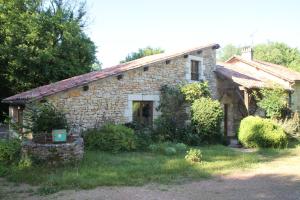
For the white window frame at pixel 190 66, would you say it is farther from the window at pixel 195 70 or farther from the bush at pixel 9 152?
the bush at pixel 9 152

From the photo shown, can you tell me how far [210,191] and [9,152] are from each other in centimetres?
632

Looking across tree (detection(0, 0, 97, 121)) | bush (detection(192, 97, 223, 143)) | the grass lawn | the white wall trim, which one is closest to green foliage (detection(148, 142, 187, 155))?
the grass lawn

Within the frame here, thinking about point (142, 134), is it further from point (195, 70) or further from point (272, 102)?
point (272, 102)

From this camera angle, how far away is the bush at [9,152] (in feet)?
33.1

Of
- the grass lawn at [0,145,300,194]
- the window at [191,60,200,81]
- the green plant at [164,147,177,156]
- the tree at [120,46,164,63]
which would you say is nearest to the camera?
the grass lawn at [0,145,300,194]

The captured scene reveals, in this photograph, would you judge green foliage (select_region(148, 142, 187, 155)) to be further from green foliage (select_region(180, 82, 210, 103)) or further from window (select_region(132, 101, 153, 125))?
green foliage (select_region(180, 82, 210, 103))

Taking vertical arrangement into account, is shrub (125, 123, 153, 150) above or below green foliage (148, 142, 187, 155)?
above

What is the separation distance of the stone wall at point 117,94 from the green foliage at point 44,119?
0.89 m

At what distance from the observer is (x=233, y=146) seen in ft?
50.3

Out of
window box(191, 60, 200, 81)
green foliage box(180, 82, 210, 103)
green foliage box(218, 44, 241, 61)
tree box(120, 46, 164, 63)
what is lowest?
green foliage box(180, 82, 210, 103)

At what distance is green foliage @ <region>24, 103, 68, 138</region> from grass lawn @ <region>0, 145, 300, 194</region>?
1421mm

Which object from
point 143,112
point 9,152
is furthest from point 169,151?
point 9,152

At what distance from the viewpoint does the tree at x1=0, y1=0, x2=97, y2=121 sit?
2252cm

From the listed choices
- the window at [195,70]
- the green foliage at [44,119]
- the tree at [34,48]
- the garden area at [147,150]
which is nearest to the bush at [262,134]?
the garden area at [147,150]
